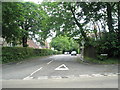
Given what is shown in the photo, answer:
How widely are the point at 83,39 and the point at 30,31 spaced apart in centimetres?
1453

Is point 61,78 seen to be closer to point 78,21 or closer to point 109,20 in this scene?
point 109,20

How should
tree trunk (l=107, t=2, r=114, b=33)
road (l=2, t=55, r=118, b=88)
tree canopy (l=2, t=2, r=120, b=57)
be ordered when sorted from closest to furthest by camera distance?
road (l=2, t=55, r=118, b=88)
tree canopy (l=2, t=2, r=120, b=57)
tree trunk (l=107, t=2, r=114, b=33)

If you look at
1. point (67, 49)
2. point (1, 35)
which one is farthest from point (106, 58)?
point (67, 49)

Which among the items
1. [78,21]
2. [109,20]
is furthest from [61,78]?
[78,21]

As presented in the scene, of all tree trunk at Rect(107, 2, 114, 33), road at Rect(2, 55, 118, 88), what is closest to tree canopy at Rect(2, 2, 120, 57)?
tree trunk at Rect(107, 2, 114, 33)

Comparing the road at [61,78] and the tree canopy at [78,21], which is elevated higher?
the tree canopy at [78,21]

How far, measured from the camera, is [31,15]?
24.1 m

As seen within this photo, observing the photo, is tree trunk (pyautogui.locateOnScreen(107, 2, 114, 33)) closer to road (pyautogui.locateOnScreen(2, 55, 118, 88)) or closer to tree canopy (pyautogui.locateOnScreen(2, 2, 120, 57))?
tree canopy (pyautogui.locateOnScreen(2, 2, 120, 57))

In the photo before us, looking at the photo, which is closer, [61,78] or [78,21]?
[61,78]

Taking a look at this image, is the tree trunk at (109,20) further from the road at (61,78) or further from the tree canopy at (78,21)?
the road at (61,78)

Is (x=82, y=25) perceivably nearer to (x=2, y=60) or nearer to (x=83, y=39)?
(x=83, y=39)

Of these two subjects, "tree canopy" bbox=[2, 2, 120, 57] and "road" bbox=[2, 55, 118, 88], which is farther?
"tree canopy" bbox=[2, 2, 120, 57]

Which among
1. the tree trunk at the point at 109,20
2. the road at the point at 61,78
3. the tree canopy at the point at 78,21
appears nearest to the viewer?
the road at the point at 61,78

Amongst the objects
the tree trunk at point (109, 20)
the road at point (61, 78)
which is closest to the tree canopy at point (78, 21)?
the tree trunk at point (109, 20)
